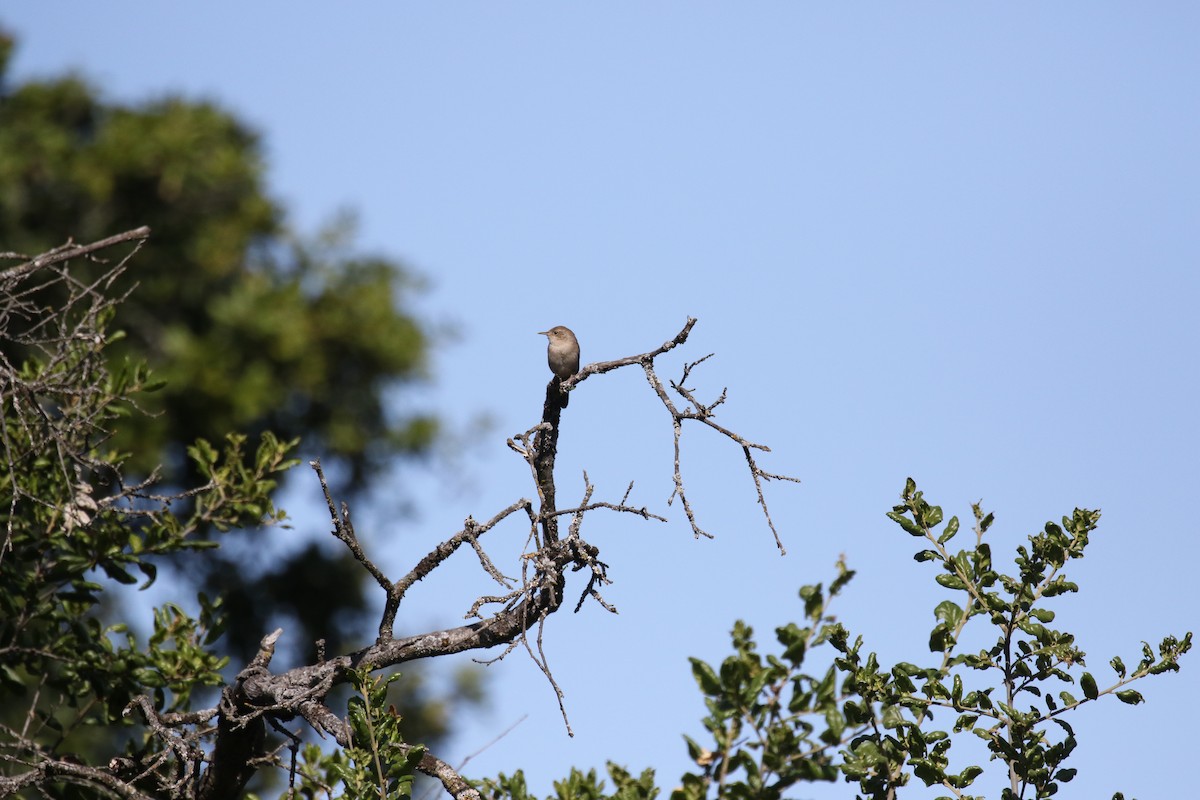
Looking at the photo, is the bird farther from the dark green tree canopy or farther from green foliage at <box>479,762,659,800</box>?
the dark green tree canopy

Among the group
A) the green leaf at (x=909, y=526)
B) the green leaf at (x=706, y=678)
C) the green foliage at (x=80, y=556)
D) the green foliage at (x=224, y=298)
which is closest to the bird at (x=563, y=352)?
the green foliage at (x=80, y=556)

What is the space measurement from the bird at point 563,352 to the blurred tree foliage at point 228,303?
22.1 ft

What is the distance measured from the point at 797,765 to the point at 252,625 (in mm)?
12832

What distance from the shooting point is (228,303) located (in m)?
13.7

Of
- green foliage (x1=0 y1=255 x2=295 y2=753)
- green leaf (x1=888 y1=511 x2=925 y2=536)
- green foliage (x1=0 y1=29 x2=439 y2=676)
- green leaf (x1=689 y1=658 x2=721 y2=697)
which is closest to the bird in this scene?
green foliage (x1=0 y1=255 x2=295 y2=753)

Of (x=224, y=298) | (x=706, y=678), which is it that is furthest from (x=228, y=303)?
(x=706, y=678)

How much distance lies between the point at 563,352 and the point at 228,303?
785 cm

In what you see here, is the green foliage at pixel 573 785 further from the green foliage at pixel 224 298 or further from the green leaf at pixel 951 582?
the green foliage at pixel 224 298

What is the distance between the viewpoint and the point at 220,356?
13266 millimetres

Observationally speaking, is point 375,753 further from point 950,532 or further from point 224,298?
point 224,298

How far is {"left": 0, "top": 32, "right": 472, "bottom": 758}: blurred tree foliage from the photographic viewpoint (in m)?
13.4

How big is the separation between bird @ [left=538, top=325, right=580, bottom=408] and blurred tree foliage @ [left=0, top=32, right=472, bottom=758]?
6.73 meters

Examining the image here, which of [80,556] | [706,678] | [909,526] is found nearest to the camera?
[706,678]

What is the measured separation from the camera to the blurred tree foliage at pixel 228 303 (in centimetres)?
1338
